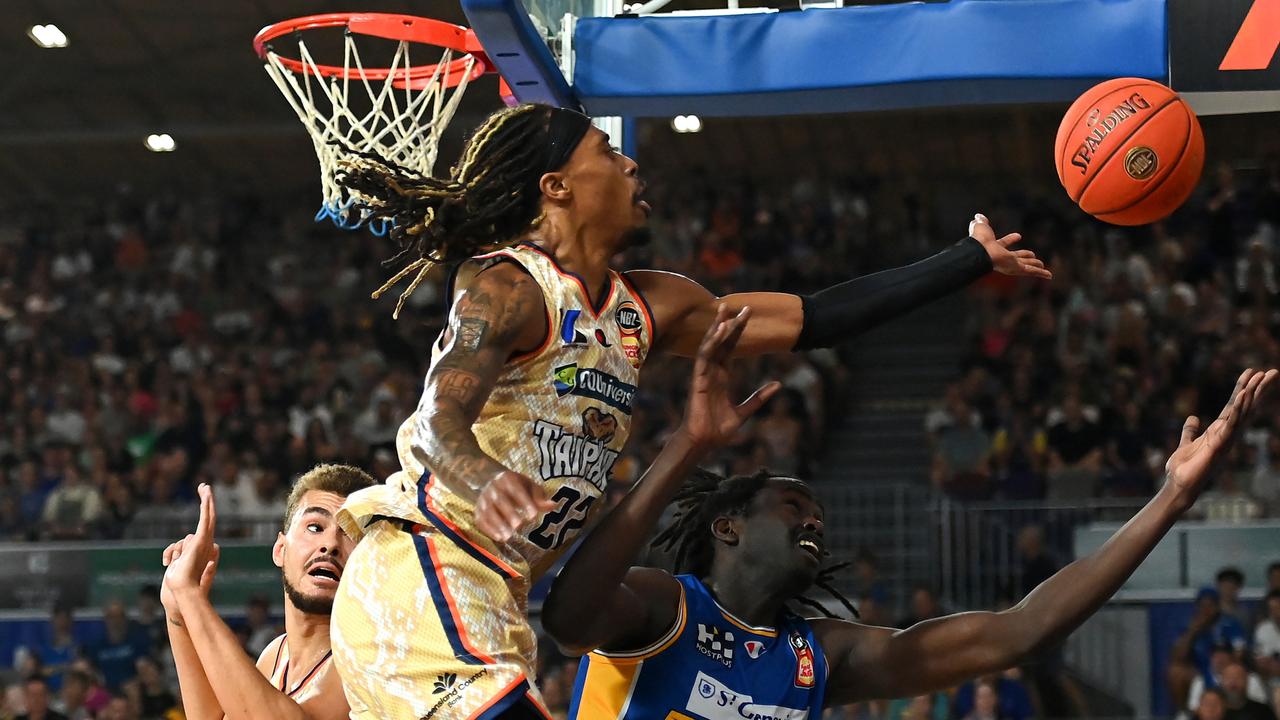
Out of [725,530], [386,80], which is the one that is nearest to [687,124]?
[386,80]

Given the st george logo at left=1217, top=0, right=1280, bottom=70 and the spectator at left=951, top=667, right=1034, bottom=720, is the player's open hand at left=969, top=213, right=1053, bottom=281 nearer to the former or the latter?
the st george logo at left=1217, top=0, right=1280, bottom=70

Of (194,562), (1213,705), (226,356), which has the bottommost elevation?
(1213,705)

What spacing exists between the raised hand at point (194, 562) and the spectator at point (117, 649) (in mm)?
7618

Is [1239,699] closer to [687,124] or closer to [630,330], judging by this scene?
[630,330]

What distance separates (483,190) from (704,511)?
132 centimetres

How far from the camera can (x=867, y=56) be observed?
455 cm

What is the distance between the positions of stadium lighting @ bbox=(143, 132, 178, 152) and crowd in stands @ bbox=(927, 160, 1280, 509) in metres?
8.70

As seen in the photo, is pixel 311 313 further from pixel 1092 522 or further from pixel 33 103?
pixel 1092 522

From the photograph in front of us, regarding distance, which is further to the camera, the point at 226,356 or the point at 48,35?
the point at 226,356

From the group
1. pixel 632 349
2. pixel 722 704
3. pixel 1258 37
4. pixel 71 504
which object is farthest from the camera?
pixel 71 504

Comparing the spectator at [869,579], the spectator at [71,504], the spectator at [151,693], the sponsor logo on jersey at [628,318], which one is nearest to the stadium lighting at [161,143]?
the spectator at [71,504]

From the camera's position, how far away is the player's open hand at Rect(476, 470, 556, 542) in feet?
7.59

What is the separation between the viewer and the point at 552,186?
3.09m

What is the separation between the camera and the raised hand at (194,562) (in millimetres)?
3426
